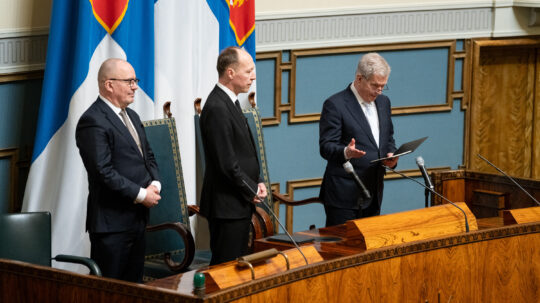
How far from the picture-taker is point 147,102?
4.97 m

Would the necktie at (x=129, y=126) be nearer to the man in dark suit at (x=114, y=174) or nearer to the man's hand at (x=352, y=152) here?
the man in dark suit at (x=114, y=174)

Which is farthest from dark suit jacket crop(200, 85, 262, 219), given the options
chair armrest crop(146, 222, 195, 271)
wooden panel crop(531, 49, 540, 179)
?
wooden panel crop(531, 49, 540, 179)

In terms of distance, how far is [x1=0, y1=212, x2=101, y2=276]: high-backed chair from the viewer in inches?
151

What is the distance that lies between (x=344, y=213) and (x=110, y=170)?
1294 mm

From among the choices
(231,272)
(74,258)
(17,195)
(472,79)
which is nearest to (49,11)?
(17,195)

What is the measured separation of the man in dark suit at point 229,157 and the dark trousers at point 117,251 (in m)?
0.33

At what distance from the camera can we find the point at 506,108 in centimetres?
701

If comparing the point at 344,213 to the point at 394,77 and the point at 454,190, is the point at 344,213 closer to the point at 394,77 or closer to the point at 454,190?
the point at 454,190

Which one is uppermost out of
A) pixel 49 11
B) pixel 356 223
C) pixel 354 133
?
pixel 49 11

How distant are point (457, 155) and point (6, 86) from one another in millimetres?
3356

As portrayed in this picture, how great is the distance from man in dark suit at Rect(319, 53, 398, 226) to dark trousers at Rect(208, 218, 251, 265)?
26.5 inches

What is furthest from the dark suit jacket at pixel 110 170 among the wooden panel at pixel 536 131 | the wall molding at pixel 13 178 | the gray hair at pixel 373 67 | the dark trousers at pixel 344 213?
the wooden panel at pixel 536 131

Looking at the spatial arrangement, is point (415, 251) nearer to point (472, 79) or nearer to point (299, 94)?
point (299, 94)

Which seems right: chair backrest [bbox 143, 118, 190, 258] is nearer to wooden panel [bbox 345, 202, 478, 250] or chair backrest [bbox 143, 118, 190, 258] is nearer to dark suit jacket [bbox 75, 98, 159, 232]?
dark suit jacket [bbox 75, 98, 159, 232]
